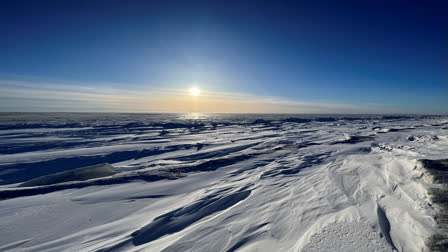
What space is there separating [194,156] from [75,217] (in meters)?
7.58

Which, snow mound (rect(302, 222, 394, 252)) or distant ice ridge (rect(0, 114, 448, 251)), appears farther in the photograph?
distant ice ridge (rect(0, 114, 448, 251))

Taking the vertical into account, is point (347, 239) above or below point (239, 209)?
above

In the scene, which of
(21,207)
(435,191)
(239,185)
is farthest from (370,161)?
(21,207)

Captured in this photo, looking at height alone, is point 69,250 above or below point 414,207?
below

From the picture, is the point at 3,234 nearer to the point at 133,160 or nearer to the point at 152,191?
the point at 152,191

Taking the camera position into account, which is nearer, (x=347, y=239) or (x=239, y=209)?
(x=347, y=239)

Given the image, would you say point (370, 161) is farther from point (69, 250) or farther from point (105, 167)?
point (105, 167)

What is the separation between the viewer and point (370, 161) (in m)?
8.64

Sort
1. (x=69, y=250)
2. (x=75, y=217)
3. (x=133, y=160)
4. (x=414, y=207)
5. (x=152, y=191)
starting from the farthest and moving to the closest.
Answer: (x=133, y=160) < (x=152, y=191) < (x=75, y=217) < (x=414, y=207) < (x=69, y=250)

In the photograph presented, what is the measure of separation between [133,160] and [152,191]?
613 cm

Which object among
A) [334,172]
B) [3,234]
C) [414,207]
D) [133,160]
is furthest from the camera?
[133,160]

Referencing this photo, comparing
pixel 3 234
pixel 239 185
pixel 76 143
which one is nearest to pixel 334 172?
pixel 239 185

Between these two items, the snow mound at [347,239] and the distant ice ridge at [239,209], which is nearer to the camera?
the snow mound at [347,239]

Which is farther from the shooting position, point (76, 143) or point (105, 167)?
point (76, 143)
